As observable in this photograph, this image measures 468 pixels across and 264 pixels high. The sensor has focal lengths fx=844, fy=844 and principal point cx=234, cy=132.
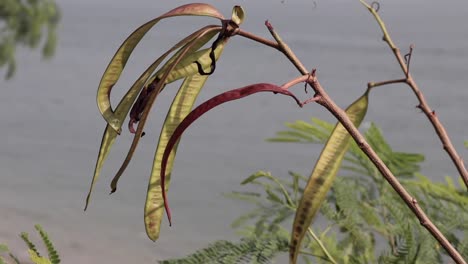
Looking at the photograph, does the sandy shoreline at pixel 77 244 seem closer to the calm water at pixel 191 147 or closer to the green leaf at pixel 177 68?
the calm water at pixel 191 147

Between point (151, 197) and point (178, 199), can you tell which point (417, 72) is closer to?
point (178, 199)

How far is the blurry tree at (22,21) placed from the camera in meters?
4.00

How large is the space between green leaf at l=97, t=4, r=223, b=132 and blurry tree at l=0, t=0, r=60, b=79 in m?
3.72

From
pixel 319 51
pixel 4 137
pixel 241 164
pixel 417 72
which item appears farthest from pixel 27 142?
pixel 319 51

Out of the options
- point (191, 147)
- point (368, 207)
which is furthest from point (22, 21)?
point (368, 207)

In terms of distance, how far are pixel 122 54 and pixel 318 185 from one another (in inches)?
5.6

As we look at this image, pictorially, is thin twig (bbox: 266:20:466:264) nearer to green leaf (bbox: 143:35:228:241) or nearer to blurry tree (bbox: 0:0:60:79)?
green leaf (bbox: 143:35:228:241)

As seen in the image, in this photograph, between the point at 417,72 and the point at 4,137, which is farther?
the point at 417,72

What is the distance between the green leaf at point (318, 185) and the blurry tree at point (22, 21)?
3.68 meters

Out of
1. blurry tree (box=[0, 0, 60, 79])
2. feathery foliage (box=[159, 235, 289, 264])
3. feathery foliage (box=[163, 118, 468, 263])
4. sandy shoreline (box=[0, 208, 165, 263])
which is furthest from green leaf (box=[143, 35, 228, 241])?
blurry tree (box=[0, 0, 60, 79])

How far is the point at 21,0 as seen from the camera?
13.2 ft

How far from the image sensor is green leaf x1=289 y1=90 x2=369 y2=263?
470 millimetres

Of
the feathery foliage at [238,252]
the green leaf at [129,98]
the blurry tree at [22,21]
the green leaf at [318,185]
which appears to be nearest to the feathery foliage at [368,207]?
the feathery foliage at [238,252]

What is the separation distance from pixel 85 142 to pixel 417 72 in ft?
5.81
